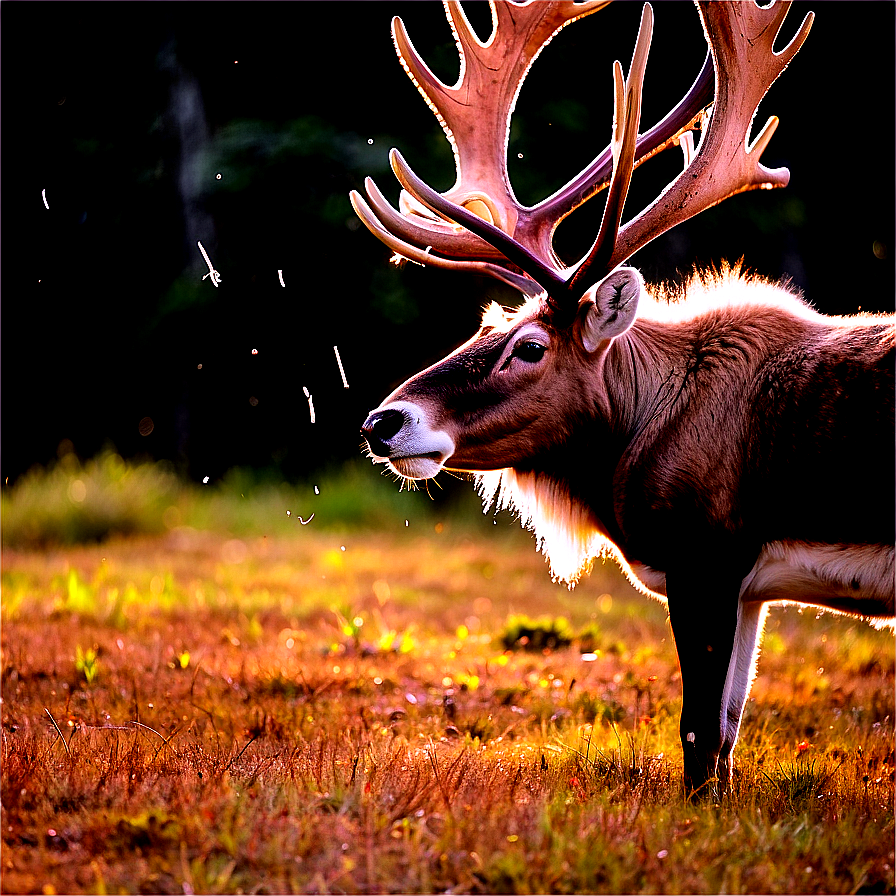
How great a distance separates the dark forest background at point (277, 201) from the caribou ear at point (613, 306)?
347 inches

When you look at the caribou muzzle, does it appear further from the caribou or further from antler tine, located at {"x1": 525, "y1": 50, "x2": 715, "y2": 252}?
antler tine, located at {"x1": 525, "y1": 50, "x2": 715, "y2": 252}

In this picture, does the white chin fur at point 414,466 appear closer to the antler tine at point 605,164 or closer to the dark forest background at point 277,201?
the antler tine at point 605,164

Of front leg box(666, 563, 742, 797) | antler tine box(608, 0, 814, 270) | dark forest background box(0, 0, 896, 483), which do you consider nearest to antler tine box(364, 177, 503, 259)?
antler tine box(608, 0, 814, 270)

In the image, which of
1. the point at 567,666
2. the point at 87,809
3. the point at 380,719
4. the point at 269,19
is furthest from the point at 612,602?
the point at 269,19

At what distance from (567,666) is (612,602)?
8.92 feet

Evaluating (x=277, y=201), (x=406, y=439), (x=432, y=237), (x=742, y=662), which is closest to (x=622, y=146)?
(x=432, y=237)

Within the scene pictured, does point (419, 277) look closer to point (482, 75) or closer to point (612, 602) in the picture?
point (612, 602)

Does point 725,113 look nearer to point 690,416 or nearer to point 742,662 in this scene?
point 690,416

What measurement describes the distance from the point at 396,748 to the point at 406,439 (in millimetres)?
1236

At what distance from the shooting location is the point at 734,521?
12.3ft

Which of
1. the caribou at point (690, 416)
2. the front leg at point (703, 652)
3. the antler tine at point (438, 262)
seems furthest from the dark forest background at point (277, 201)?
the front leg at point (703, 652)

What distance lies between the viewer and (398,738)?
173 inches

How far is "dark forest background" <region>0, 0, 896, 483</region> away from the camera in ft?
43.0

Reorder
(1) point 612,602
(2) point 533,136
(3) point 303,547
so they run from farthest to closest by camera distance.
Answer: (2) point 533,136
(3) point 303,547
(1) point 612,602
